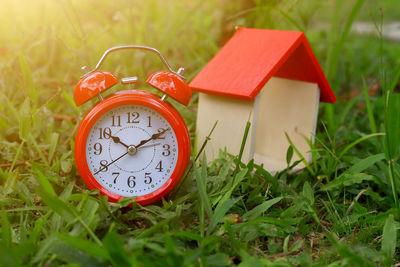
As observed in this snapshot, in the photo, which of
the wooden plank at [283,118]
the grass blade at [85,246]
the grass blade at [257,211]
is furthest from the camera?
the wooden plank at [283,118]

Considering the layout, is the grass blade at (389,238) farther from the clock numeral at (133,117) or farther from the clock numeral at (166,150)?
Result: the clock numeral at (133,117)

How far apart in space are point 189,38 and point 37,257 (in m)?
2.85

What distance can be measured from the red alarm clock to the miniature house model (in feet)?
1.22

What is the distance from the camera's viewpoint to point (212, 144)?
7.39ft

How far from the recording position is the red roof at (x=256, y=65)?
6.92 ft

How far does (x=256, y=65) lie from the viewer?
2180 mm

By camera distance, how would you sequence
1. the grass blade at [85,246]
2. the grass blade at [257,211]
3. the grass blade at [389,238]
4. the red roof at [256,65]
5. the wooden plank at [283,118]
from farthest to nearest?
the wooden plank at [283,118]
the red roof at [256,65]
the grass blade at [257,211]
the grass blade at [389,238]
the grass blade at [85,246]

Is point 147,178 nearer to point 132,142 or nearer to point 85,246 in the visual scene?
point 132,142

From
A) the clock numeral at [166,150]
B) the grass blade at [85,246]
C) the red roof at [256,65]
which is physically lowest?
the grass blade at [85,246]

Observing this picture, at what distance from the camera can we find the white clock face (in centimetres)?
184

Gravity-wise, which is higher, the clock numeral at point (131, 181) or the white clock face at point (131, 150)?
the white clock face at point (131, 150)

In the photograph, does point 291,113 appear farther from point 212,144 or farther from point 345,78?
point 345,78

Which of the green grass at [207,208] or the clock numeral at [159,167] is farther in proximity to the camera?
the clock numeral at [159,167]

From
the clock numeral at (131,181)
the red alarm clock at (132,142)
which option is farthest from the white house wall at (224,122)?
the clock numeral at (131,181)
